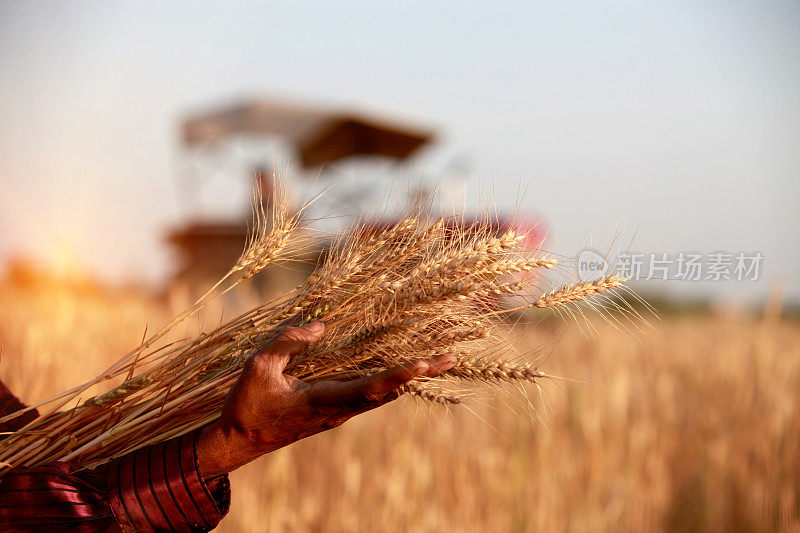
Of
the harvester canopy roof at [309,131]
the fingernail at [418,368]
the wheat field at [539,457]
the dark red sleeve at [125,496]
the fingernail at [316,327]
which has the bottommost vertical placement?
the wheat field at [539,457]

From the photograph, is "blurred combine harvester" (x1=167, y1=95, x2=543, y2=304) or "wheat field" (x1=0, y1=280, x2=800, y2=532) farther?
"blurred combine harvester" (x1=167, y1=95, x2=543, y2=304)

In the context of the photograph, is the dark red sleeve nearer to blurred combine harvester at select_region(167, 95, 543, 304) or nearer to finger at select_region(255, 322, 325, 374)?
finger at select_region(255, 322, 325, 374)

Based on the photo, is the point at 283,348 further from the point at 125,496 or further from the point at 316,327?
the point at 125,496

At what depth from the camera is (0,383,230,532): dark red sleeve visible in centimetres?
62

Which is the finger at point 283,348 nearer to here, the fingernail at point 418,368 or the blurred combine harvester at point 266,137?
the fingernail at point 418,368

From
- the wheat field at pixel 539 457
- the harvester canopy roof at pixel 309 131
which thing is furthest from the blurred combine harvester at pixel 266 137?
the wheat field at pixel 539 457

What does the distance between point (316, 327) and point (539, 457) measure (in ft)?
6.20

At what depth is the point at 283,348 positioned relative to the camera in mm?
570

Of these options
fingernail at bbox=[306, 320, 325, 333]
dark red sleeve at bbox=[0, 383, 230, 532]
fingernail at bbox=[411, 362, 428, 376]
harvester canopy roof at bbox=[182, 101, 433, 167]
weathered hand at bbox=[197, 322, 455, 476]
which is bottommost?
dark red sleeve at bbox=[0, 383, 230, 532]

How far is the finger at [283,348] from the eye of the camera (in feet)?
1.85

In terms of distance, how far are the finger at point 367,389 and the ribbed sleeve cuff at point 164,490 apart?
0.19m

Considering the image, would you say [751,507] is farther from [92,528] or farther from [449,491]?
[92,528]

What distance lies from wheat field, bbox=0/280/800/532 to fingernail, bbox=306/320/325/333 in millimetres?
1094

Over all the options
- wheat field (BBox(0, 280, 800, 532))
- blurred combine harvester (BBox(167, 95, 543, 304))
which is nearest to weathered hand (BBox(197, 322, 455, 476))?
wheat field (BBox(0, 280, 800, 532))
